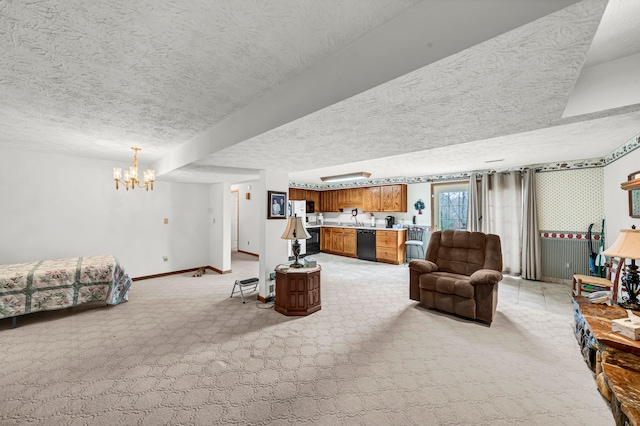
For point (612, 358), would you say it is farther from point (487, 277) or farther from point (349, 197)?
point (349, 197)

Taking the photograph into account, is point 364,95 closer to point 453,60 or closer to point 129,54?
point 453,60

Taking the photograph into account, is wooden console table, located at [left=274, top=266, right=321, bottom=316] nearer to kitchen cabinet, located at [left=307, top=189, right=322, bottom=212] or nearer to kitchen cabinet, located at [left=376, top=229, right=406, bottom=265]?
kitchen cabinet, located at [left=376, top=229, right=406, bottom=265]

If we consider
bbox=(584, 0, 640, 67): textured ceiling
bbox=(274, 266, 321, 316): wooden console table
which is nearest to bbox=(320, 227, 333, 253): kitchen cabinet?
bbox=(274, 266, 321, 316): wooden console table

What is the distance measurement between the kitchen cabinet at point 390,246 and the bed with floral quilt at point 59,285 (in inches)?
215

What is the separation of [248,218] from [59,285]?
4744 millimetres

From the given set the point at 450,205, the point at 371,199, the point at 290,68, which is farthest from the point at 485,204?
the point at 290,68

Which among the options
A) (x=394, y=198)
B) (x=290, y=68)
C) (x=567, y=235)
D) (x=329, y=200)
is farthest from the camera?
(x=329, y=200)

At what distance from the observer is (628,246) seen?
205cm

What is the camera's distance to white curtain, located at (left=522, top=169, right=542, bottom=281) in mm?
4805

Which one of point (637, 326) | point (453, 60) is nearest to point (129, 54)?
point (453, 60)

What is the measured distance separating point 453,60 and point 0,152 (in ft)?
19.3

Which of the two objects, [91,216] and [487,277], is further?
[91,216]

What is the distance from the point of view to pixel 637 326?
1.80m

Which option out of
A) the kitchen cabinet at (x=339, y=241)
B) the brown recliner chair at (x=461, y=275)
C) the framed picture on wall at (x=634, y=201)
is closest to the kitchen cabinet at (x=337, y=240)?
the kitchen cabinet at (x=339, y=241)
